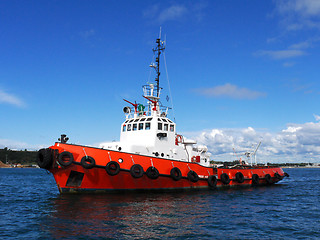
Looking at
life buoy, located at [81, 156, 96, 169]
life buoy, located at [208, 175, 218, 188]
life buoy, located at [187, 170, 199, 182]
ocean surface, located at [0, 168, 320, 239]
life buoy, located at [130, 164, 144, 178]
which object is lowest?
ocean surface, located at [0, 168, 320, 239]

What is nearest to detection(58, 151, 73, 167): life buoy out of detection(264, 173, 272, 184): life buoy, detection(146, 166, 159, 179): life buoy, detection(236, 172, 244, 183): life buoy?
detection(146, 166, 159, 179): life buoy

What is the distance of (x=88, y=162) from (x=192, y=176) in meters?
7.76

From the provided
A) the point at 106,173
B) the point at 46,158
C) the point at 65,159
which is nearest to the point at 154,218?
the point at 106,173

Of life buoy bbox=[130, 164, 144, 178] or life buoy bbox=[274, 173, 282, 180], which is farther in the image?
life buoy bbox=[274, 173, 282, 180]

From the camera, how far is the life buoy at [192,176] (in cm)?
1933

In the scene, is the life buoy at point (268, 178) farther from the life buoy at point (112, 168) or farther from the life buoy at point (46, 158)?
the life buoy at point (46, 158)

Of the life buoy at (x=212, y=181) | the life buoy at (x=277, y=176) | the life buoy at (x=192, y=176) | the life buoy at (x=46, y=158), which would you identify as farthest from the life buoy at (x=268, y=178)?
the life buoy at (x=46, y=158)

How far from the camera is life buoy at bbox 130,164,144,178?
1641cm

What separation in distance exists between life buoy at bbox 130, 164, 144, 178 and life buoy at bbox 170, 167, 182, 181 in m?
2.54

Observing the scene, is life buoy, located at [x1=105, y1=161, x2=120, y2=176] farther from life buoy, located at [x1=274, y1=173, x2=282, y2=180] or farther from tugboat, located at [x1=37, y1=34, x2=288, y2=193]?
life buoy, located at [x1=274, y1=173, x2=282, y2=180]

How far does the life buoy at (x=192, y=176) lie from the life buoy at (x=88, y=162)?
7148 millimetres

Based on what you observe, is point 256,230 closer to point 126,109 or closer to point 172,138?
point 172,138

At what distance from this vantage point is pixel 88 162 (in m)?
15.5

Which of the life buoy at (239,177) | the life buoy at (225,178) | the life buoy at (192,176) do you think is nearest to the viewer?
the life buoy at (192,176)
